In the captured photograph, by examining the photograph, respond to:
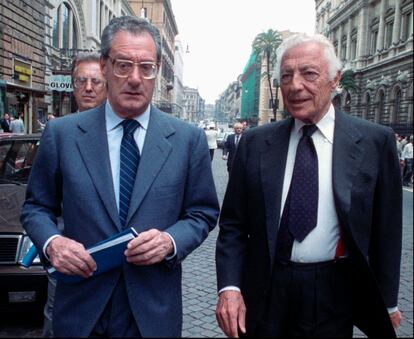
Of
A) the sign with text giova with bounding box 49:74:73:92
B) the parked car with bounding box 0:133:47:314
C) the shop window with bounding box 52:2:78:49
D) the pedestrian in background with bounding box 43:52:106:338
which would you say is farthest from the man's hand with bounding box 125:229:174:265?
the shop window with bounding box 52:2:78:49

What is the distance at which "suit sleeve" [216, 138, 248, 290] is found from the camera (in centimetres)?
200

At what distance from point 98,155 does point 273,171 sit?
75 cm

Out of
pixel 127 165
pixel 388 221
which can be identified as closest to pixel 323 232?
pixel 388 221

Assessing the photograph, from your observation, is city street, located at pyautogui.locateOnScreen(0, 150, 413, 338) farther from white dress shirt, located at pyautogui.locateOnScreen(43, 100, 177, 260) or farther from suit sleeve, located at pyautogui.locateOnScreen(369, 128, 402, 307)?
white dress shirt, located at pyautogui.locateOnScreen(43, 100, 177, 260)

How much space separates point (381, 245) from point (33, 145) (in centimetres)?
401

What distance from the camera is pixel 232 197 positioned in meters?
2.06

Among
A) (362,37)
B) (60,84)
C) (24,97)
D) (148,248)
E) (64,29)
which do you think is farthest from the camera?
(64,29)

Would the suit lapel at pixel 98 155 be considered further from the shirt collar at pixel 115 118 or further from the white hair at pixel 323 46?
the white hair at pixel 323 46

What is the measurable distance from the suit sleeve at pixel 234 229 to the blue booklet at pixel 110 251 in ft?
1.64

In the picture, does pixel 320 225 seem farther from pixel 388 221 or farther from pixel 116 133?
pixel 116 133

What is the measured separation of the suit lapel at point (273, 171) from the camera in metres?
1.88

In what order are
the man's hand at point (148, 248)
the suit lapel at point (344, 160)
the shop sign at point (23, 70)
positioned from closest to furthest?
1. the man's hand at point (148, 248)
2. the suit lapel at point (344, 160)
3. the shop sign at point (23, 70)

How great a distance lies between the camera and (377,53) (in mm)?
3057

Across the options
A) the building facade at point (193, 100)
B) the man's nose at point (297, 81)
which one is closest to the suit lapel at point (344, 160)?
the man's nose at point (297, 81)
